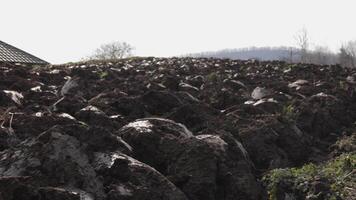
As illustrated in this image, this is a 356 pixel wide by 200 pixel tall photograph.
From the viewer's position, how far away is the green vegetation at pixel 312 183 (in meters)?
5.52

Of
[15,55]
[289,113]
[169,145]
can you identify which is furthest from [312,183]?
[15,55]

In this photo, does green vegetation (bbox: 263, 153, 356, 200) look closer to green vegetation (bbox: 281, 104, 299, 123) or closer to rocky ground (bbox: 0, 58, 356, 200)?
rocky ground (bbox: 0, 58, 356, 200)

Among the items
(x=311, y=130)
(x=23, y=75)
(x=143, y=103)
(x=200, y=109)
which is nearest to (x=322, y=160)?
(x=311, y=130)

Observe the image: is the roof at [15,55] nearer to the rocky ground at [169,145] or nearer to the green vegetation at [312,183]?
the rocky ground at [169,145]

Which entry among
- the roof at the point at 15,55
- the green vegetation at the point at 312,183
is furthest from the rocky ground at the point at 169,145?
the roof at the point at 15,55

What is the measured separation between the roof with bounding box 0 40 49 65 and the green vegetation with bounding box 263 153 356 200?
17136mm

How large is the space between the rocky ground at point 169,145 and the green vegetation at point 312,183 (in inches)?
0.5

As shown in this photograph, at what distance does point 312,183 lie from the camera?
222 inches

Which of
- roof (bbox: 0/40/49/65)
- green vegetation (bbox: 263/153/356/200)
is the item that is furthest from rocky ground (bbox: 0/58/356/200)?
roof (bbox: 0/40/49/65)

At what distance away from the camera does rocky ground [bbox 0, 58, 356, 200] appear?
432 cm

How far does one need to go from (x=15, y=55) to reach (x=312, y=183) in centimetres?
1869

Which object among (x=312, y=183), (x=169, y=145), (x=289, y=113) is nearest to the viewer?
(x=169, y=145)

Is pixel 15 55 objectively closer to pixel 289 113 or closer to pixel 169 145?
pixel 289 113

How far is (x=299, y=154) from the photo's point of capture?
24.6 feet
